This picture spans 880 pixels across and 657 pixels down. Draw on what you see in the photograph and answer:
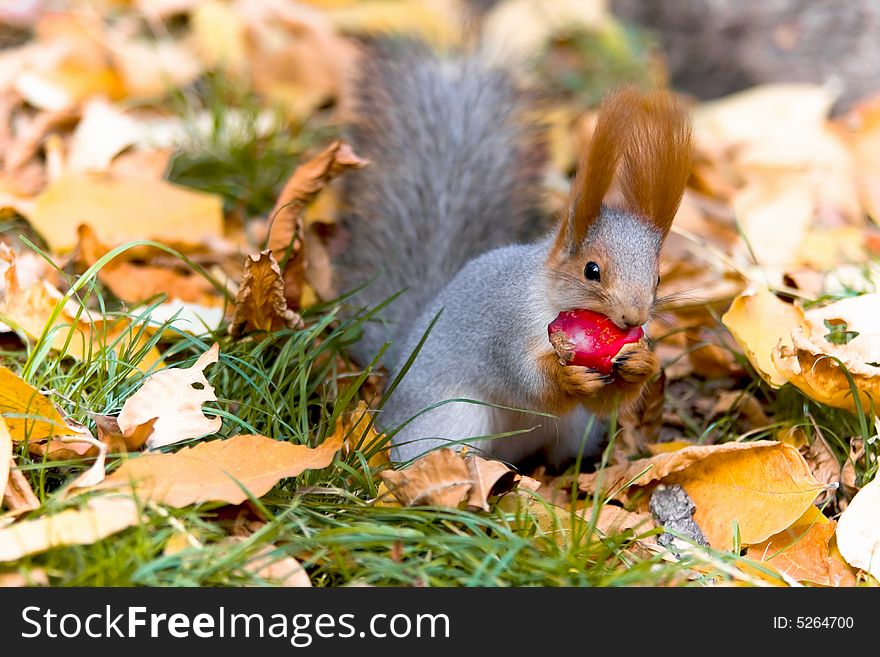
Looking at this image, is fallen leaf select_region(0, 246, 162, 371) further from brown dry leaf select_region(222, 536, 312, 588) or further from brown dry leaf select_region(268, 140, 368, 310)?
brown dry leaf select_region(222, 536, 312, 588)

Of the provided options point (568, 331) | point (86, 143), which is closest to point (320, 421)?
point (568, 331)

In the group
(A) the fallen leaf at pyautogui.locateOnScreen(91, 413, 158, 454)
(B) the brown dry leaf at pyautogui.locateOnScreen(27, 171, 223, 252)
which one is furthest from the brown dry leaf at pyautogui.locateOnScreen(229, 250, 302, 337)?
(B) the brown dry leaf at pyautogui.locateOnScreen(27, 171, 223, 252)

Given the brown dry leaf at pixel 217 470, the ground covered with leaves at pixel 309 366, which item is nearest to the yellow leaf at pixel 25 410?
the ground covered with leaves at pixel 309 366

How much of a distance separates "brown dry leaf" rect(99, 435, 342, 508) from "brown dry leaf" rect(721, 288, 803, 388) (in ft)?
2.50

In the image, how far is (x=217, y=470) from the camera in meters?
1.36

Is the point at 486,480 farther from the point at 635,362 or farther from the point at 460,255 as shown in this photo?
the point at 460,255

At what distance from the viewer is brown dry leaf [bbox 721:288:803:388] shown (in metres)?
1.72

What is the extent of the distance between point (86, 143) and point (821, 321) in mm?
1715

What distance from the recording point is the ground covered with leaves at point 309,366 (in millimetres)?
1307

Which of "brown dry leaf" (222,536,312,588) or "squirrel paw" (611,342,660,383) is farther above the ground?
"squirrel paw" (611,342,660,383)

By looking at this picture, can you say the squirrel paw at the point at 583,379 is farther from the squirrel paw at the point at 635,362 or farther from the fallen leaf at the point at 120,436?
the fallen leaf at the point at 120,436

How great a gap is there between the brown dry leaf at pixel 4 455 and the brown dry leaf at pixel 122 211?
2.45 ft

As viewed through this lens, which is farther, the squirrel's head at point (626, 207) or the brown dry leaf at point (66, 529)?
the squirrel's head at point (626, 207)

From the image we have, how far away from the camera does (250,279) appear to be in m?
1.68
